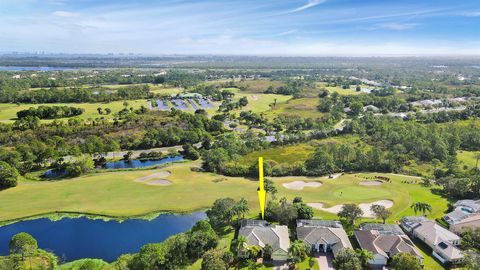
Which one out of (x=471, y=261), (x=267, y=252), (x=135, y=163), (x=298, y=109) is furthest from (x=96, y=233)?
(x=298, y=109)

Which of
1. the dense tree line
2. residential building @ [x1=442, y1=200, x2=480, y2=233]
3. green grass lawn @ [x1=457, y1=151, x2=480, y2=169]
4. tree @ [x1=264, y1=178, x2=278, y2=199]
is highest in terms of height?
the dense tree line

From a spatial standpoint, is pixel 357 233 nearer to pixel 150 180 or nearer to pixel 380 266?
pixel 380 266

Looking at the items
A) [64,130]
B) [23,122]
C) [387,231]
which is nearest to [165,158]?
[64,130]

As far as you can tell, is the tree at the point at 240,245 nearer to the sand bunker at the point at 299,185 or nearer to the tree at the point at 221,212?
the tree at the point at 221,212

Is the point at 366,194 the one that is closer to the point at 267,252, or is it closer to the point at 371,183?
the point at 371,183

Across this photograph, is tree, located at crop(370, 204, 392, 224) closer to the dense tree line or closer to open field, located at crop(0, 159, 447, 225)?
open field, located at crop(0, 159, 447, 225)

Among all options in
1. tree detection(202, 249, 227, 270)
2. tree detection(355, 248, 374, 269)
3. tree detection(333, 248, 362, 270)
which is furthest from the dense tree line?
tree detection(355, 248, 374, 269)
